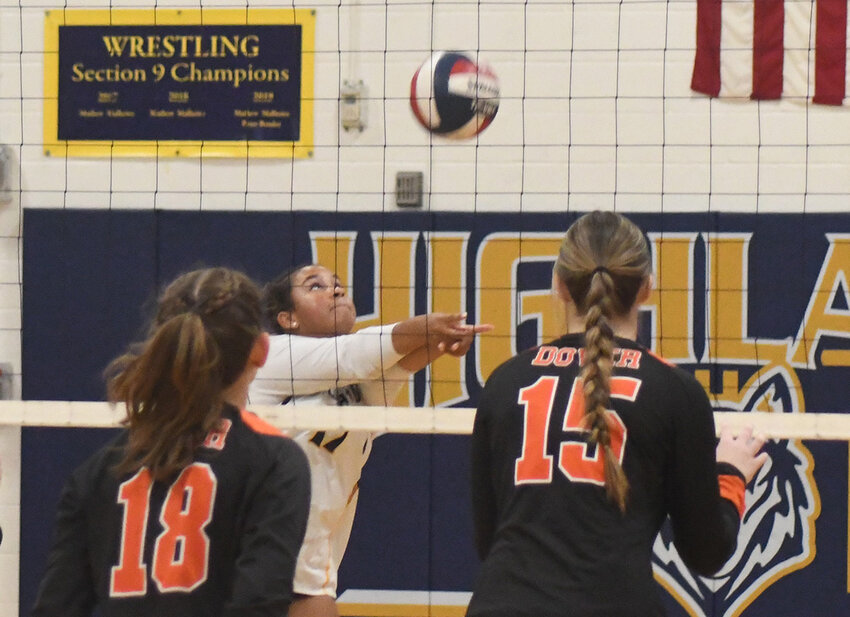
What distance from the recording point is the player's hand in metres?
1.94

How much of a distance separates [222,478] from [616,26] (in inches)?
157

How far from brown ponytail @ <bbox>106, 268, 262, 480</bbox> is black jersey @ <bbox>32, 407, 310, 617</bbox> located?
30 millimetres

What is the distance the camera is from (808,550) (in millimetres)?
4828

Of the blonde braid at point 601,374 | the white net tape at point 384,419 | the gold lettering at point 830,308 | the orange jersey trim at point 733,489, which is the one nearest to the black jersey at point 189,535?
the blonde braid at point 601,374

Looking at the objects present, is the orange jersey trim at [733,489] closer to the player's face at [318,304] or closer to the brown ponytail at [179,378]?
the brown ponytail at [179,378]

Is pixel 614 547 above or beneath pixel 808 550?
above

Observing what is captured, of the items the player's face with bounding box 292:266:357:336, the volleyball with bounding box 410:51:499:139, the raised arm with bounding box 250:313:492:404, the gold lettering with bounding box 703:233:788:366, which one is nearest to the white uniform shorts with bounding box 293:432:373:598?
the raised arm with bounding box 250:313:492:404

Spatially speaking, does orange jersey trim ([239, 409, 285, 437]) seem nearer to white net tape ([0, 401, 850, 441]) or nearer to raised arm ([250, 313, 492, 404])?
raised arm ([250, 313, 492, 404])

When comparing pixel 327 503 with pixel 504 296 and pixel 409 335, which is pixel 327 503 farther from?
pixel 504 296

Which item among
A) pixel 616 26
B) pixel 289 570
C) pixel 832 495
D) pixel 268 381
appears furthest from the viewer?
pixel 616 26

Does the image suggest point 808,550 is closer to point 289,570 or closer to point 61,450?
point 61,450

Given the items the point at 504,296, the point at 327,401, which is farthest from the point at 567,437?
the point at 504,296

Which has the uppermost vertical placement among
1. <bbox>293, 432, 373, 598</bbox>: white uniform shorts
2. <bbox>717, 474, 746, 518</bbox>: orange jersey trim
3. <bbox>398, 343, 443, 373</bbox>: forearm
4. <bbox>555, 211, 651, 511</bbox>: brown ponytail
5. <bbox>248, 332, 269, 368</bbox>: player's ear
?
<bbox>555, 211, 651, 511</bbox>: brown ponytail

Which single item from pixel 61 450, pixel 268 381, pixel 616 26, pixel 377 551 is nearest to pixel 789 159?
pixel 616 26
